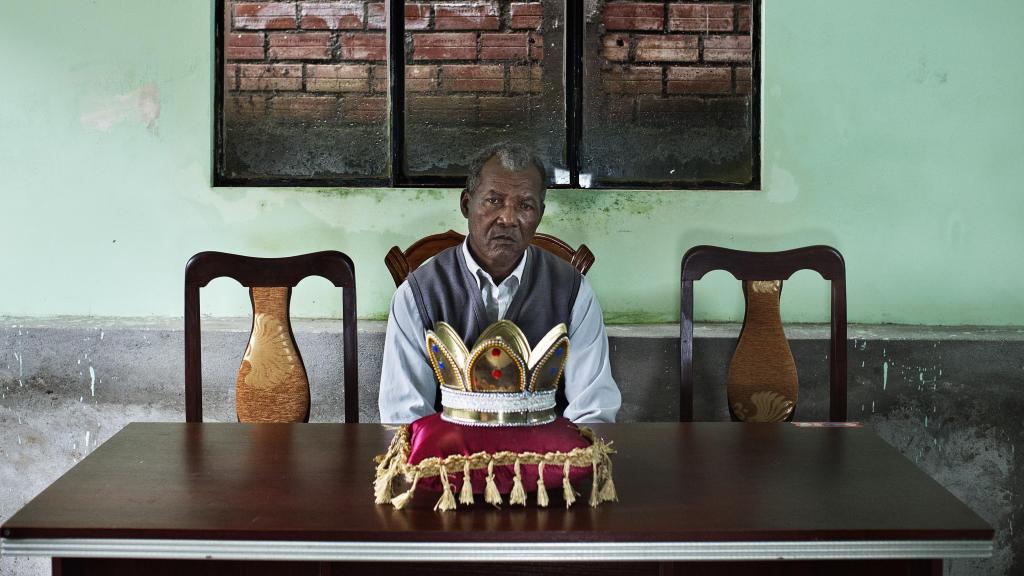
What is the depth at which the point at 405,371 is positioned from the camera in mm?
2135

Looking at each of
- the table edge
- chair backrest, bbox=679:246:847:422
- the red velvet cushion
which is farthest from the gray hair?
the table edge

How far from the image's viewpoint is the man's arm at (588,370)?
86.5 inches

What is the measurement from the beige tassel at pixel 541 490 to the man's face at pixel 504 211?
0.80m

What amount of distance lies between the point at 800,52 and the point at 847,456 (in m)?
1.71

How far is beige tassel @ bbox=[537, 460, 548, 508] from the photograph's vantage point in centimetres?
143

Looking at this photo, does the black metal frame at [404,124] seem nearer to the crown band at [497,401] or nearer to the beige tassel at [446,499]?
the crown band at [497,401]

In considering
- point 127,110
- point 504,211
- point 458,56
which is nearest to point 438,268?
point 504,211

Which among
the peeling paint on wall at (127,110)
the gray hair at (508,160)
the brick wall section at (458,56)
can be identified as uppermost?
the brick wall section at (458,56)

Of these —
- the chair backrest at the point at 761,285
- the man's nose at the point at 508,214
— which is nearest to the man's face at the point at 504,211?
the man's nose at the point at 508,214

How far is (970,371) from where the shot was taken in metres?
2.90

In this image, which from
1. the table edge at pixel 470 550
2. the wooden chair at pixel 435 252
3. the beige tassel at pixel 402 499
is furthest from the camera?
the wooden chair at pixel 435 252

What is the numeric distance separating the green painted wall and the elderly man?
0.84m

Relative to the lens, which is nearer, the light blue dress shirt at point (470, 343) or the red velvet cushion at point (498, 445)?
the red velvet cushion at point (498, 445)

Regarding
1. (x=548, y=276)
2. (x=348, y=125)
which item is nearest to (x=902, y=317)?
(x=548, y=276)
